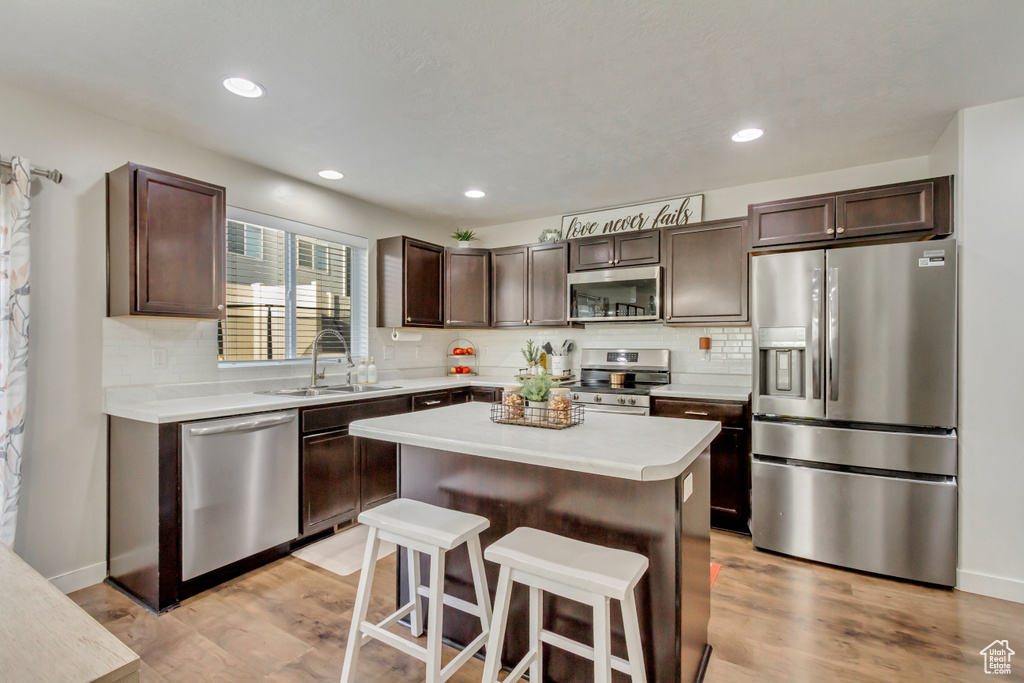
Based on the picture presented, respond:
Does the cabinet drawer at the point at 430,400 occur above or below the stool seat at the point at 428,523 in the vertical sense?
above

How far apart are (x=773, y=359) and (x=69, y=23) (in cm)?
382

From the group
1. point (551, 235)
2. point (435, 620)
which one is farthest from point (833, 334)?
point (435, 620)

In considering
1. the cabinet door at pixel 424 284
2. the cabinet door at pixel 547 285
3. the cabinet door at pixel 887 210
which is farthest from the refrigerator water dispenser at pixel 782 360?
the cabinet door at pixel 424 284

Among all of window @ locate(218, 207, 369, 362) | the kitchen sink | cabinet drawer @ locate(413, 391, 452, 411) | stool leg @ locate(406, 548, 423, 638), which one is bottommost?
stool leg @ locate(406, 548, 423, 638)

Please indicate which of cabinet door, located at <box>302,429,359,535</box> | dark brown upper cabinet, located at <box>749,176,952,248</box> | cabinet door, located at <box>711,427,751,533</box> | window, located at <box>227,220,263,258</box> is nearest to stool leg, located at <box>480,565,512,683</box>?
cabinet door, located at <box>302,429,359,535</box>

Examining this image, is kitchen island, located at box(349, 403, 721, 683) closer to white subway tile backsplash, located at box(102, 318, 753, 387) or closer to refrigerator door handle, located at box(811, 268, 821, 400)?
refrigerator door handle, located at box(811, 268, 821, 400)

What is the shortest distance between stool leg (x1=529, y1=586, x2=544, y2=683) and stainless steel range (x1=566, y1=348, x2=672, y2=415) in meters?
1.99

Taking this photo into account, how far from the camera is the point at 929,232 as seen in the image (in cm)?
278

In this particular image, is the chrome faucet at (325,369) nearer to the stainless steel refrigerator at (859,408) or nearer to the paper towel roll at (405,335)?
the paper towel roll at (405,335)

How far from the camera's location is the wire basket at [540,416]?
1.90 m

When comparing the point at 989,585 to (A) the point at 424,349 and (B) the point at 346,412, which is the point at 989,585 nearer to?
(B) the point at 346,412

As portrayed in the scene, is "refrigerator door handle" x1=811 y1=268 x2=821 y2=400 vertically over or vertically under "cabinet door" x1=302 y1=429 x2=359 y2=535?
over

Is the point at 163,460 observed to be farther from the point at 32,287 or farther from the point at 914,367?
the point at 914,367

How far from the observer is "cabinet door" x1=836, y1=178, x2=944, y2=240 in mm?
2777
